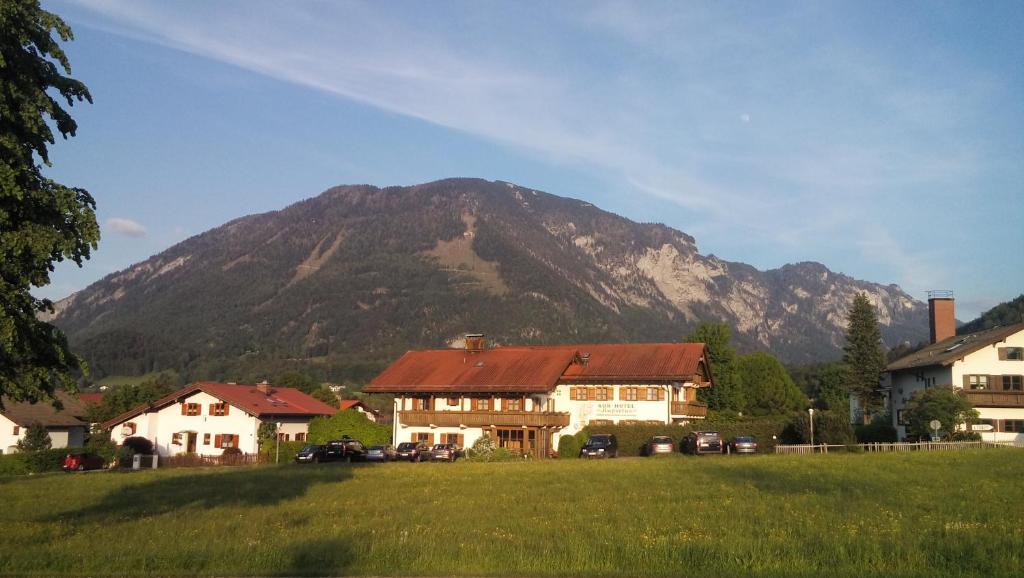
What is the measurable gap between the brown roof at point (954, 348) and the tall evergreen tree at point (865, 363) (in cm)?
2006

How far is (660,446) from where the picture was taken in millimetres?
50594

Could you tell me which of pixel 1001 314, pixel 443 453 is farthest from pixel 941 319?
pixel 1001 314

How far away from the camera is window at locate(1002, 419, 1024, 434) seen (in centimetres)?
5959

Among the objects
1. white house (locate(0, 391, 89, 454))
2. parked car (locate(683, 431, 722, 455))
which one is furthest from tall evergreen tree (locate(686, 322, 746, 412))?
white house (locate(0, 391, 89, 454))

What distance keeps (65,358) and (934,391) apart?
172 feet

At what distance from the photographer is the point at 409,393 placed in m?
67.1

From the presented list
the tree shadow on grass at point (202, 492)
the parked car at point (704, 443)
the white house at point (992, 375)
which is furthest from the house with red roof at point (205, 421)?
the white house at point (992, 375)

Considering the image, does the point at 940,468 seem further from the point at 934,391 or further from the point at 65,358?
the point at 65,358

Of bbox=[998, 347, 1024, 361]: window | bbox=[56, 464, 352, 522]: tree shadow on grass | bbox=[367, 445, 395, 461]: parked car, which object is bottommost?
bbox=[367, 445, 395, 461]: parked car

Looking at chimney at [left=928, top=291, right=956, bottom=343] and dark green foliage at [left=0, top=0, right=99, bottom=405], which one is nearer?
dark green foliage at [left=0, top=0, right=99, bottom=405]

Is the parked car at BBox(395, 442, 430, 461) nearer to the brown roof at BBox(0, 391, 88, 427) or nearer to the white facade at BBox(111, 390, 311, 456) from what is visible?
the white facade at BBox(111, 390, 311, 456)

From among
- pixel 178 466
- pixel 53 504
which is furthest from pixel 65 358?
pixel 178 466

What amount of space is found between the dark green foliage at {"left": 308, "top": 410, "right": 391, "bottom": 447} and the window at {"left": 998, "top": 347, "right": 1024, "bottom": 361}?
46.1m

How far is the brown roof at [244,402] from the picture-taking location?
67.3m
